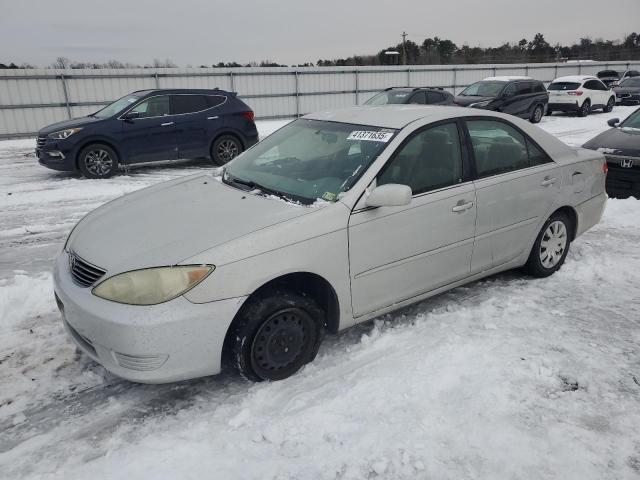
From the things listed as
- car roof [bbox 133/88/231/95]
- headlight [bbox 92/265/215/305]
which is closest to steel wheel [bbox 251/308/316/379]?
headlight [bbox 92/265/215/305]

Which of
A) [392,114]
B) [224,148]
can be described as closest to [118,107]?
[224,148]

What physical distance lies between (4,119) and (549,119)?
19902 millimetres

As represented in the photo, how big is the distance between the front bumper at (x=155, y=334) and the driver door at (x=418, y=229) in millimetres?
926

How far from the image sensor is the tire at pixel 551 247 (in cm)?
459

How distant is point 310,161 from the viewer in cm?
381

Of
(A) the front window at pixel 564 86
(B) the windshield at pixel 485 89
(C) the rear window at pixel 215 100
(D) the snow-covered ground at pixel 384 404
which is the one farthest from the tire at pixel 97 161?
(A) the front window at pixel 564 86

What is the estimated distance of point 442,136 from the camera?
3.88 metres

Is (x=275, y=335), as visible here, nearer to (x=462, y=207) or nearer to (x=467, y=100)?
(x=462, y=207)

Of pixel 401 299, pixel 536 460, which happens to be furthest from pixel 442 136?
pixel 536 460

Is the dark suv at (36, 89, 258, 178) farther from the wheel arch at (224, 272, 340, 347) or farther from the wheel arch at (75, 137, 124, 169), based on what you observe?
the wheel arch at (224, 272, 340, 347)

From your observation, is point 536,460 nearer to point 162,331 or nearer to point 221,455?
point 221,455

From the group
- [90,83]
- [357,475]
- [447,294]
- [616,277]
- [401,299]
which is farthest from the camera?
[90,83]

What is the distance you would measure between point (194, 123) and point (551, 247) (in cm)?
811

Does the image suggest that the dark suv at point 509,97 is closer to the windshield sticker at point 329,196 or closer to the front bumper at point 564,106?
the front bumper at point 564,106
